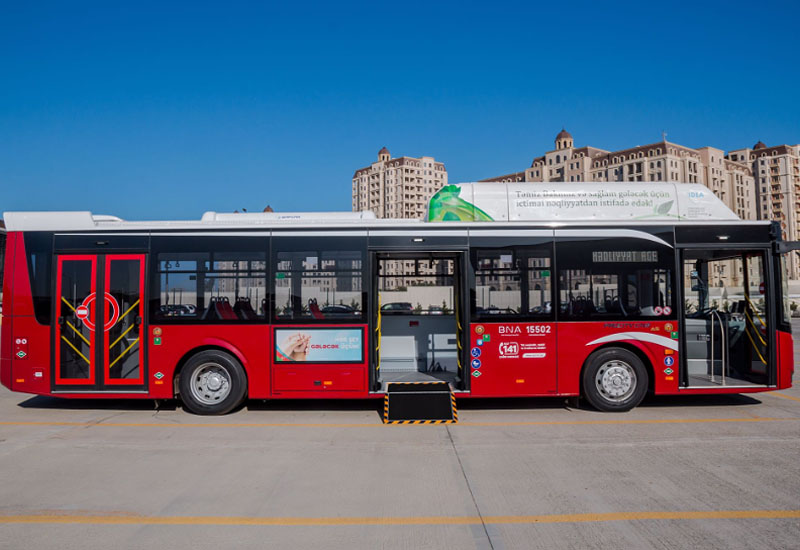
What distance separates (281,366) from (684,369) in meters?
6.25

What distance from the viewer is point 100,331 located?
8.47 metres

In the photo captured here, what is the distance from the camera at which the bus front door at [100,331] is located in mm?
8461

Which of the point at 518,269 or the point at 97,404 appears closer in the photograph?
the point at 518,269

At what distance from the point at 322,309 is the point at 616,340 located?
4.58 meters

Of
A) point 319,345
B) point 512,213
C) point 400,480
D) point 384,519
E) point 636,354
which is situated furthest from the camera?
point 512,213

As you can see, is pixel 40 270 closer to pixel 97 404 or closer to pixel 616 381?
pixel 97 404

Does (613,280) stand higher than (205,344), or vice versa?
(613,280)

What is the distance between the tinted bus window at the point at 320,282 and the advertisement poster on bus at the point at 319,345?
185 millimetres

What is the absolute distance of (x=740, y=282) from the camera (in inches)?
368

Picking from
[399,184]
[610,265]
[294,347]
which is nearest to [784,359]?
[610,265]

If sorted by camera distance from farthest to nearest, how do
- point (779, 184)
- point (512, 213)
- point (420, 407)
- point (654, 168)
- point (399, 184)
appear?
point (399, 184)
point (779, 184)
point (654, 168)
point (512, 213)
point (420, 407)

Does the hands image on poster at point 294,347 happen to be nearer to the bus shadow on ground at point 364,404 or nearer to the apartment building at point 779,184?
the bus shadow on ground at point 364,404

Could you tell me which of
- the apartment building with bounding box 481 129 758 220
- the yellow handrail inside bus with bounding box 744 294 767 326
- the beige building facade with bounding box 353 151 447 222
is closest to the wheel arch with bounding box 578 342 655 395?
the yellow handrail inside bus with bounding box 744 294 767 326

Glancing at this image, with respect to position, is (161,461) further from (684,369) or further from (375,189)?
(375,189)
